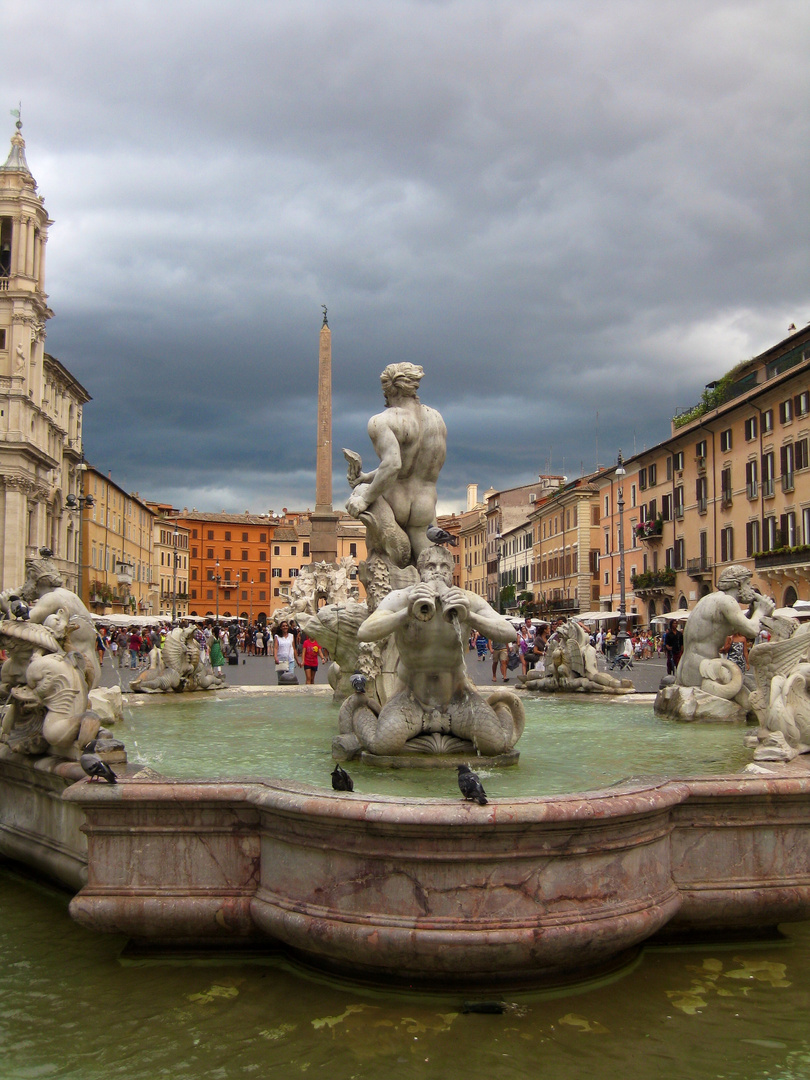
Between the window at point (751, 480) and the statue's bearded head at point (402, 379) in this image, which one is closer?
the statue's bearded head at point (402, 379)

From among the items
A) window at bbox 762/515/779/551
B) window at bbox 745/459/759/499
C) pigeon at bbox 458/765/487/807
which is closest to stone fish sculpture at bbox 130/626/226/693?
pigeon at bbox 458/765/487/807

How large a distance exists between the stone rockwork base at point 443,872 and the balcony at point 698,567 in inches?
1789

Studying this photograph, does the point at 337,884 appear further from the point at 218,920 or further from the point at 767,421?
the point at 767,421

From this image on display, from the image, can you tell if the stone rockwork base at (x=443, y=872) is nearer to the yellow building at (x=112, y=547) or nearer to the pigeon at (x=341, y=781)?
the pigeon at (x=341, y=781)

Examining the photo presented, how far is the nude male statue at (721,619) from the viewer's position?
762 cm

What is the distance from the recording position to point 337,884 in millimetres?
3738

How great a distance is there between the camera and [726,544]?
4628 cm

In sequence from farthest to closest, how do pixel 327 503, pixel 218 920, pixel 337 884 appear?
pixel 327 503 < pixel 218 920 < pixel 337 884

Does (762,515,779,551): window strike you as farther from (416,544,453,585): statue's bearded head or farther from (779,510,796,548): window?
(416,544,453,585): statue's bearded head

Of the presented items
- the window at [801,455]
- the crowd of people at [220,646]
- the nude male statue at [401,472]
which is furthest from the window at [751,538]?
the nude male statue at [401,472]

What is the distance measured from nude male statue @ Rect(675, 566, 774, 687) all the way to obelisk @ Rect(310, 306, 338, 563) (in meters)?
37.2

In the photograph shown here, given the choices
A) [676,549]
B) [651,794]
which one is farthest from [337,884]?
[676,549]

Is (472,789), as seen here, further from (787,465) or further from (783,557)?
(787,465)

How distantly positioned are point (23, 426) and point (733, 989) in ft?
189
